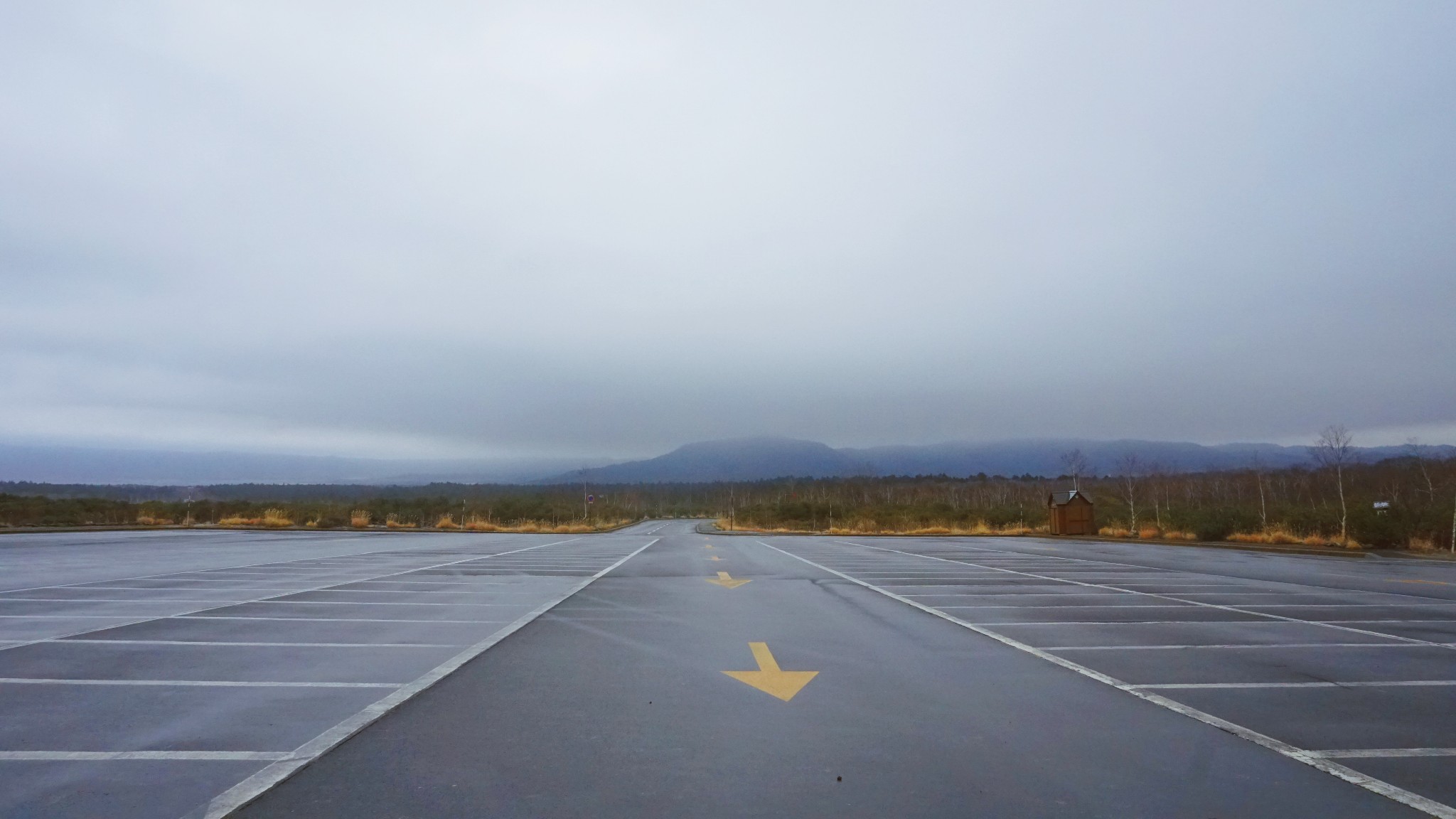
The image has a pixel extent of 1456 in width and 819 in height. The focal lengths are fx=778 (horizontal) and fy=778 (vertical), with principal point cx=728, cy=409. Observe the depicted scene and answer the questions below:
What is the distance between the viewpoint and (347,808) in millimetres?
3910

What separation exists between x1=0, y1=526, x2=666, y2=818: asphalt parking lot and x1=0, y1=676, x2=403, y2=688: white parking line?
3cm

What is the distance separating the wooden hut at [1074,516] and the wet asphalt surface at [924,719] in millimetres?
28307

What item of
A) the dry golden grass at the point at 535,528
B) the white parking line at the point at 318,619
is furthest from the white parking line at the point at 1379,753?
the dry golden grass at the point at 535,528

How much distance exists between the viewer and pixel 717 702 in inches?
241

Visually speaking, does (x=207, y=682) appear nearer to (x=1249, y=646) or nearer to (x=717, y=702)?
(x=717, y=702)

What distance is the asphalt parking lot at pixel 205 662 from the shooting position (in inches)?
173

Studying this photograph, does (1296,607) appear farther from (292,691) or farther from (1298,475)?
(1298,475)

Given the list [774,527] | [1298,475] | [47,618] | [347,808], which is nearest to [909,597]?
[347,808]

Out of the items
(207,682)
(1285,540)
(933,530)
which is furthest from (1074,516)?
(207,682)

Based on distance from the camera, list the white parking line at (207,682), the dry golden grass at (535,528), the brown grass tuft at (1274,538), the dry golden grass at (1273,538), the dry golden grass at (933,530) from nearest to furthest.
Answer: the white parking line at (207,682) < the brown grass tuft at (1274,538) < the dry golden grass at (1273,538) < the dry golden grass at (933,530) < the dry golden grass at (535,528)

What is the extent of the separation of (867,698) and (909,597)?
22.3 feet

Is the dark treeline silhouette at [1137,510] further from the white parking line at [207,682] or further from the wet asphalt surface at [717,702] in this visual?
the white parking line at [207,682]

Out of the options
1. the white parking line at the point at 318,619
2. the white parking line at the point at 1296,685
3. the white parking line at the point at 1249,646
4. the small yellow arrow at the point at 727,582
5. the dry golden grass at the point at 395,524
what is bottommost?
the dry golden grass at the point at 395,524

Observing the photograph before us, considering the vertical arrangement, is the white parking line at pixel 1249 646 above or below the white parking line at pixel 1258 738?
below
